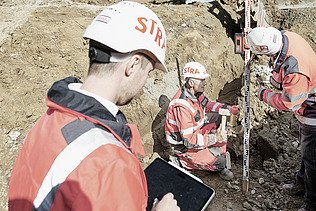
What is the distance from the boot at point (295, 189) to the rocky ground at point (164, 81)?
0.07m

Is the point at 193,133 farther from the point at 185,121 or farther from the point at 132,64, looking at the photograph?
the point at 132,64

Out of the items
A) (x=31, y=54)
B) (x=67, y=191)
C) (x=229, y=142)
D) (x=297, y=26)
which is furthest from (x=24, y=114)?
(x=297, y=26)

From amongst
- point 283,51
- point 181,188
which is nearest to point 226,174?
point 283,51

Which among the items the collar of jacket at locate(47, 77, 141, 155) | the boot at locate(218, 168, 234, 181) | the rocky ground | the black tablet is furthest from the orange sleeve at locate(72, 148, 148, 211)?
the boot at locate(218, 168, 234, 181)

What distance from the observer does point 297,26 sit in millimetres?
9211

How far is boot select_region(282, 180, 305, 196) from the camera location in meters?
4.17

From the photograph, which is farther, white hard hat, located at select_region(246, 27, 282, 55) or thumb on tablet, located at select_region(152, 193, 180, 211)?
white hard hat, located at select_region(246, 27, 282, 55)

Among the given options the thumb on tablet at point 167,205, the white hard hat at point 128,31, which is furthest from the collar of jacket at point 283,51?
the thumb on tablet at point 167,205

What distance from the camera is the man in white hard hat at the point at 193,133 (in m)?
4.32

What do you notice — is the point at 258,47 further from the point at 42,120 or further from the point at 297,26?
the point at 297,26

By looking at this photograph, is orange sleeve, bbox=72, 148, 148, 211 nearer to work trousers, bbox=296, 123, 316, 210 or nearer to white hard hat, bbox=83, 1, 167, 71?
white hard hat, bbox=83, 1, 167, 71

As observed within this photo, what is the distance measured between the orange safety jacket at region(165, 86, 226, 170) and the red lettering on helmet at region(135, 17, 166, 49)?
2568 mm

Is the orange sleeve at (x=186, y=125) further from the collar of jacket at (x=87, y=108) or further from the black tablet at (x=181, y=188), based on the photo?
the collar of jacket at (x=87, y=108)

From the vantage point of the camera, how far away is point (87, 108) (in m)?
1.38
